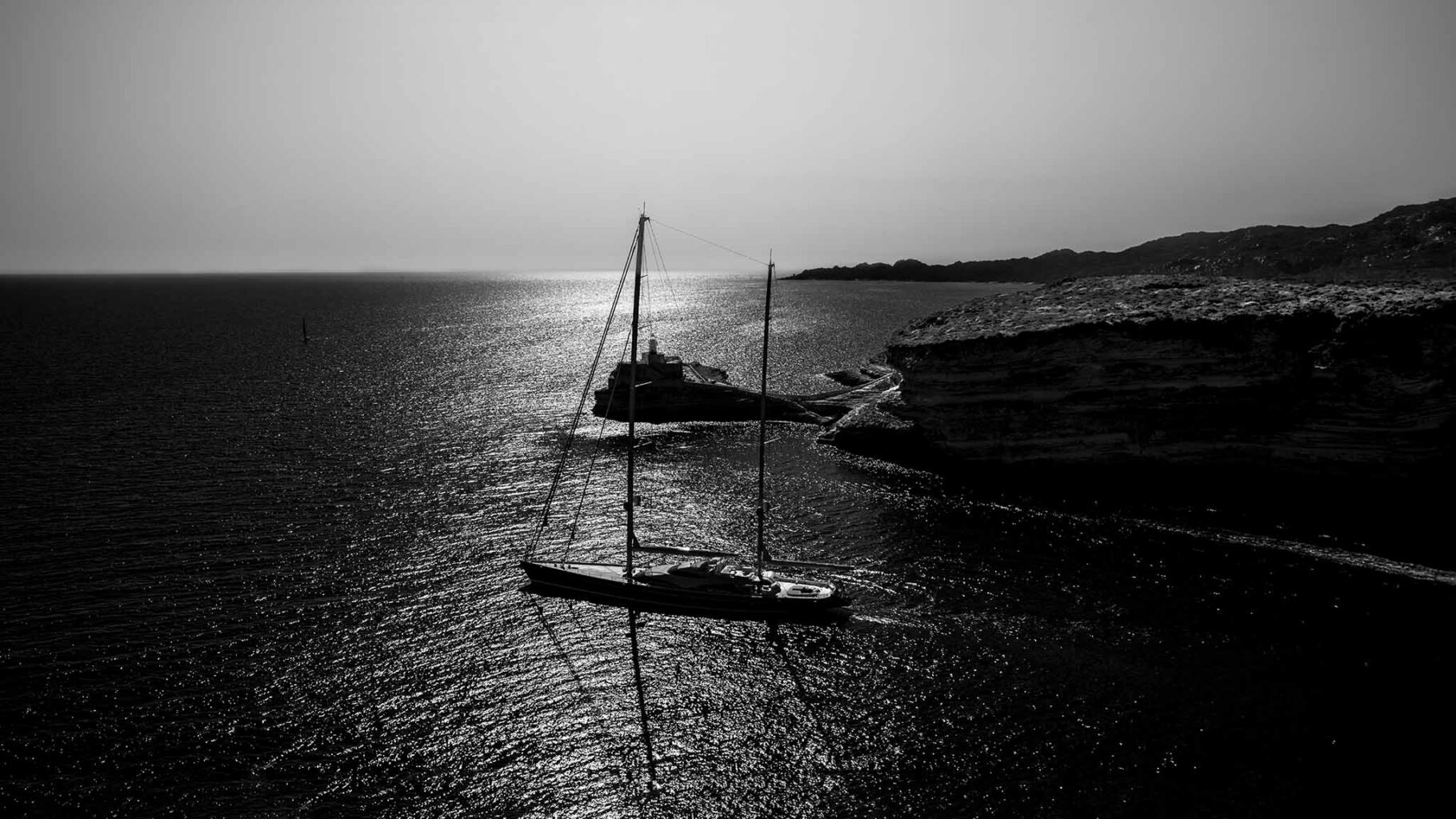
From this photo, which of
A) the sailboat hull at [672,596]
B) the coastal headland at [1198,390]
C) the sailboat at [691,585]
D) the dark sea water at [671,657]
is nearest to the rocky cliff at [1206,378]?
the coastal headland at [1198,390]

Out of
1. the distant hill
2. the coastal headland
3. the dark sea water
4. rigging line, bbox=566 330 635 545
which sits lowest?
the dark sea water

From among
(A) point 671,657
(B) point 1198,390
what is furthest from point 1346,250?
(A) point 671,657

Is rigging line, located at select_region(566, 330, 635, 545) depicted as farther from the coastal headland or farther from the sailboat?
the coastal headland

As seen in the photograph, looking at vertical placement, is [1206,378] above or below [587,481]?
above

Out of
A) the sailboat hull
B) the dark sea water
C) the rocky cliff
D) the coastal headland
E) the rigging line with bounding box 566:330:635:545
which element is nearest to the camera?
the dark sea water

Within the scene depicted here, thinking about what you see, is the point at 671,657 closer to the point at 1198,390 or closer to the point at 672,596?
the point at 672,596

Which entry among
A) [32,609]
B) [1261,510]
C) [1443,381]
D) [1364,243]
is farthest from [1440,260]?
[32,609]

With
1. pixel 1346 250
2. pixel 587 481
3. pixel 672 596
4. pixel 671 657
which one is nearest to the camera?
pixel 671 657

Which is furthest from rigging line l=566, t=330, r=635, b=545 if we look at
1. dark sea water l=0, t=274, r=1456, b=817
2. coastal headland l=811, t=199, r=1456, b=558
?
coastal headland l=811, t=199, r=1456, b=558
